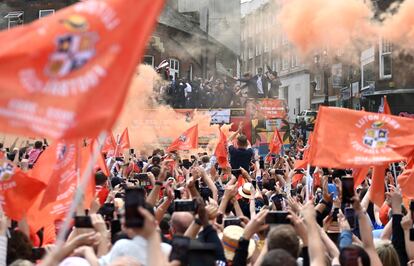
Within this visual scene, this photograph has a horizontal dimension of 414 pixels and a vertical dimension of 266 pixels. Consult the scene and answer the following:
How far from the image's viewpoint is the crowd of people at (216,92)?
34438 mm

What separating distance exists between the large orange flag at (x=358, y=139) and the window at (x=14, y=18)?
38.5 metres

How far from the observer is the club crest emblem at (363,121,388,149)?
7113 millimetres

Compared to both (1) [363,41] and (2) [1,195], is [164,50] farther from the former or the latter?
(2) [1,195]

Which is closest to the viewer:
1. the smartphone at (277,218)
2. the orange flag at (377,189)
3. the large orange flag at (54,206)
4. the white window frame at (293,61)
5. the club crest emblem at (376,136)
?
the smartphone at (277,218)

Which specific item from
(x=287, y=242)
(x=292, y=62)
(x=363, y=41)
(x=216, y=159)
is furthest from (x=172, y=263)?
(x=292, y=62)

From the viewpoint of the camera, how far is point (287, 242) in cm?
460

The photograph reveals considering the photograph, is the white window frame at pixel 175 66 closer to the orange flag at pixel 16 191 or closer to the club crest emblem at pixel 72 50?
the orange flag at pixel 16 191

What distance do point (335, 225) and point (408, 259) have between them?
0.82 metres

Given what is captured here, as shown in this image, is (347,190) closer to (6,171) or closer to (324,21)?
(6,171)

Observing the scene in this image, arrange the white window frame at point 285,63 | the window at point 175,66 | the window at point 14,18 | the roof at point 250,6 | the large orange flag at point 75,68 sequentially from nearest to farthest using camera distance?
1. the large orange flag at point 75,68
2. the window at point 14,18
3. the window at point 175,66
4. the roof at point 250,6
5. the white window frame at point 285,63

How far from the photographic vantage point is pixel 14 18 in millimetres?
44062

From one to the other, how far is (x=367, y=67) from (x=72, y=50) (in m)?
37.7

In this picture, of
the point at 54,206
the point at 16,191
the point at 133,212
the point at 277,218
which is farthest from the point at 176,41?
the point at 133,212

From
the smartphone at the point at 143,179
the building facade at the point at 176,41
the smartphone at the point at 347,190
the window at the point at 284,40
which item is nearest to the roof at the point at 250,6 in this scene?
the window at the point at 284,40
